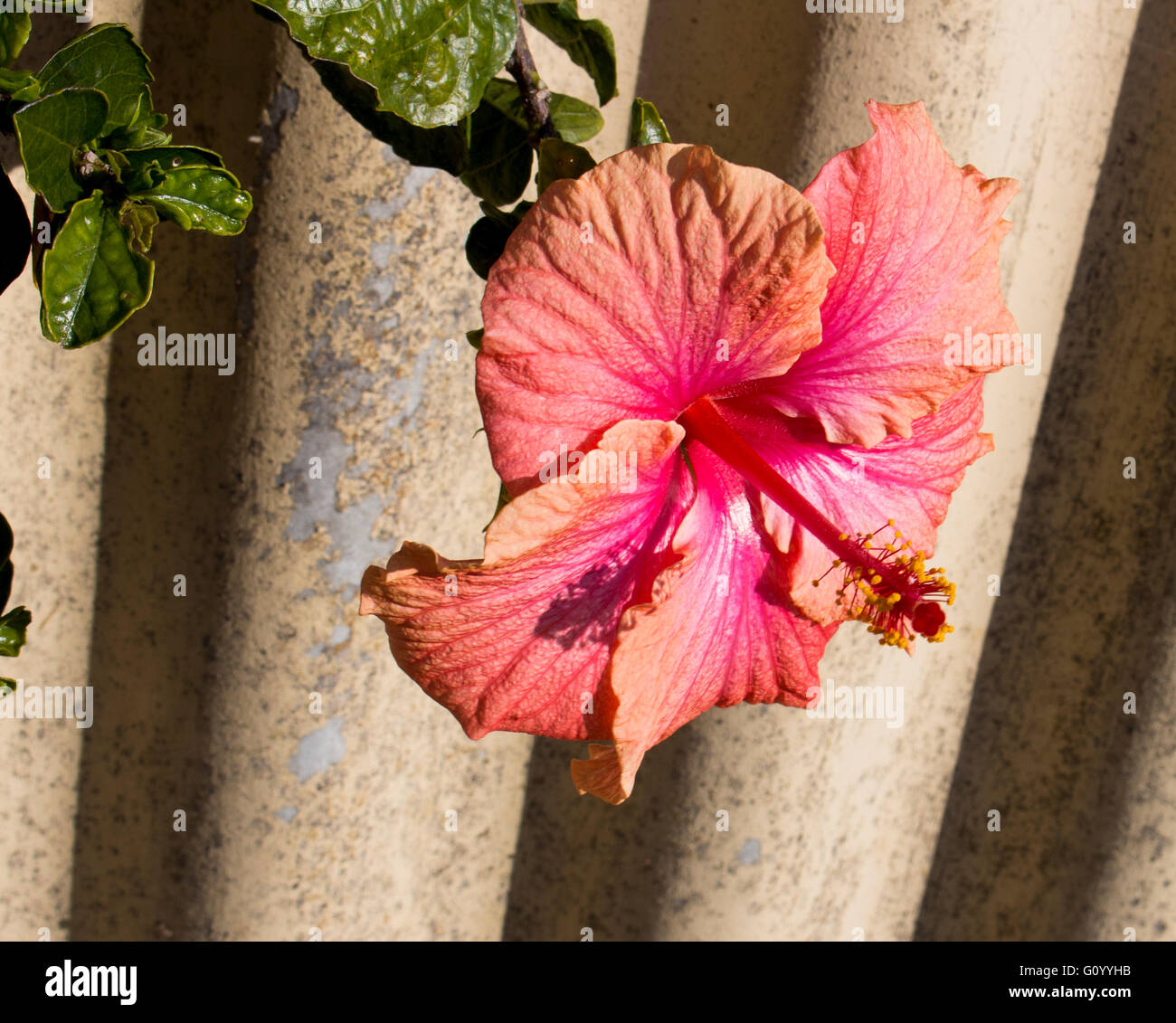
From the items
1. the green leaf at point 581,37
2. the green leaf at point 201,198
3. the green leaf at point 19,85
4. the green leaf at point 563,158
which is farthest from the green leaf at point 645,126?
the green leaf at point 19,85

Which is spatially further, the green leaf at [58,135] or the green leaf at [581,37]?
the green leaf at [581,37]

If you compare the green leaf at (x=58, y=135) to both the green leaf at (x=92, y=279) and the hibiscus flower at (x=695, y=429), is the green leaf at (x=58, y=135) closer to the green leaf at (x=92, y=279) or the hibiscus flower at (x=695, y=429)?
the green leaf at (x=92, y=279)

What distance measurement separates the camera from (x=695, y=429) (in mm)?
679

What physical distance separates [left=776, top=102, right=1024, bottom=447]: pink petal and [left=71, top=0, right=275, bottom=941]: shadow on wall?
0.63 m

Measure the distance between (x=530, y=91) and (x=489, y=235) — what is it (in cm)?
10

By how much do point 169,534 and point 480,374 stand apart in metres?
0.78

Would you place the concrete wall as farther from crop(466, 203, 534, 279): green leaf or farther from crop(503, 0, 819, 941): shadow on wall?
crop(466, 203, 534, 279): green leaf

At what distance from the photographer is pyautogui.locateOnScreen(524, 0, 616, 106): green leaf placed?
0.74 meters

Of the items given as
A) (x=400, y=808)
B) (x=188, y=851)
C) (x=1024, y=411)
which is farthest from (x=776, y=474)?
(x=188, y=851)

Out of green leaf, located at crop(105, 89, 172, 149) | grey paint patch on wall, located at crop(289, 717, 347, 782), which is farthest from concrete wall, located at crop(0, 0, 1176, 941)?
green leaf, located at crop(105, 89, 172, 149)

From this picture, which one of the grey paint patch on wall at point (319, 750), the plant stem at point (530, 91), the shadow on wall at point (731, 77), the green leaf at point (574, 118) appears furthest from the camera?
the grey paint patch on wall at point (319, 750)

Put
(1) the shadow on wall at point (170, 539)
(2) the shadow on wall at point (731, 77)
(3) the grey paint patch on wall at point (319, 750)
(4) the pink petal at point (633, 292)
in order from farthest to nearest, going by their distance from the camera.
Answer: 1. (3) the grey paint patch on wall at point (319, 750)
2. (2) the shadow on wall at point (731, 77)
3. (1) the shadow on wall at point (170, 539)
4. (4) the pink petal at point (633, 292)

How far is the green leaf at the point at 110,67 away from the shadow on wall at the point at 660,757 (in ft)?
2.20

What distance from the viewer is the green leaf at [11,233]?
63cm
